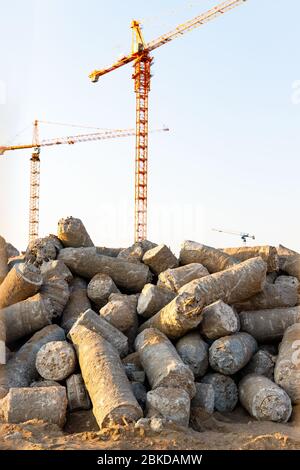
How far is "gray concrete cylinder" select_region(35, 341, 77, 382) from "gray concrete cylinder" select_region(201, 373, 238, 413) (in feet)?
8.01

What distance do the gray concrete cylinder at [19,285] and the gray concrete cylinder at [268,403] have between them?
484cm

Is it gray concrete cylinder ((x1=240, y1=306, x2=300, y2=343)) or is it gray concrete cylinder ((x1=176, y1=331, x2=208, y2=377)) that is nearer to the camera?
gray concrete cylinder ((x1=176, y1=331, x2=208, y2=377))

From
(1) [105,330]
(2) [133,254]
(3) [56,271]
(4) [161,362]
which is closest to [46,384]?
(1) [105,330]

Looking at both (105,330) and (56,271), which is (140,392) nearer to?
(105,330)

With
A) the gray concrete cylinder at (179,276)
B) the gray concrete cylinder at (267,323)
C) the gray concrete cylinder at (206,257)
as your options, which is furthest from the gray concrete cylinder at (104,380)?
the gray concrete cylinder at (206,257)

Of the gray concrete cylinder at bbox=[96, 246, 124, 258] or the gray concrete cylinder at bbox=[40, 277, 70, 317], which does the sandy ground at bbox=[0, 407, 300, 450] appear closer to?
the gray concrete cylinder at bbox=[40, 277, 70, 317]

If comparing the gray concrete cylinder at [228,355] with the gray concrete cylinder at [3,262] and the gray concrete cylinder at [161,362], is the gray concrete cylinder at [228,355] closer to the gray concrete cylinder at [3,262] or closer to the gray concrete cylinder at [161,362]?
the gray concrete cylinder at [161,362]

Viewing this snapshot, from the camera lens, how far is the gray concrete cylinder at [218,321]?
8.88 metres

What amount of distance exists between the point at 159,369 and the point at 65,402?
5.11 ft

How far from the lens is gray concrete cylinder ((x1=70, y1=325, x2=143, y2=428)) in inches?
270

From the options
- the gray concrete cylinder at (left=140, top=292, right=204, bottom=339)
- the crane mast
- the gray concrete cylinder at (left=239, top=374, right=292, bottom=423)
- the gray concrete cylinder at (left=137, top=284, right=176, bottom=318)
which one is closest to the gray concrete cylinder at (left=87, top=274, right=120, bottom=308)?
the gray concrete cylinder at (left=137, top=284, right=176, bottom=318)

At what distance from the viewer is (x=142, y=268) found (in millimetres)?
11445
